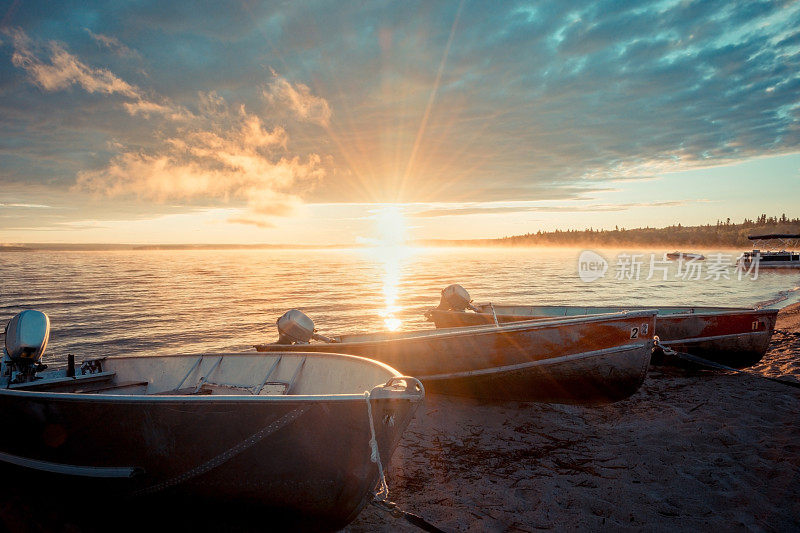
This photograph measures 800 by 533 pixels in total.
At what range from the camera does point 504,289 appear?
3378 centimetres

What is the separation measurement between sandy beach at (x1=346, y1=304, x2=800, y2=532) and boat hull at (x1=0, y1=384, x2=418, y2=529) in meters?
0.90

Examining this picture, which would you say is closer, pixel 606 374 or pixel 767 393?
pixel 606 374

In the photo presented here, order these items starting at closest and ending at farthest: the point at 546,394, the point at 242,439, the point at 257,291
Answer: the point at 242,439
the point at 546,394
the point at 257,291

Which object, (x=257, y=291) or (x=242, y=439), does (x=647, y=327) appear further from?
(x=257, y=291)

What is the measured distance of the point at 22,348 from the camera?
6.79m

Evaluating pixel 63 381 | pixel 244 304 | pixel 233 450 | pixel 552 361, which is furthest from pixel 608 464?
pixel 244 304

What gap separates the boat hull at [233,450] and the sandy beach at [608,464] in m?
0.90

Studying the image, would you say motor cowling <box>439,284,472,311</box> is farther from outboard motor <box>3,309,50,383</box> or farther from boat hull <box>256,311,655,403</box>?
outboard motor <box>3,309,50,383</box>

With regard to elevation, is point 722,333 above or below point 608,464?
above

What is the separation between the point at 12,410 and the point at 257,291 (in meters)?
28.9

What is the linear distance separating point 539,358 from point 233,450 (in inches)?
212

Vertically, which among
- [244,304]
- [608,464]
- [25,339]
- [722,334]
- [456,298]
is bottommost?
[244,304]

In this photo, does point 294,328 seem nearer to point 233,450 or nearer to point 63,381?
point 63,381

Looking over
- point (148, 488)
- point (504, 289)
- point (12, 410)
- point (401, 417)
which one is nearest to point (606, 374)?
point (401, 417)
